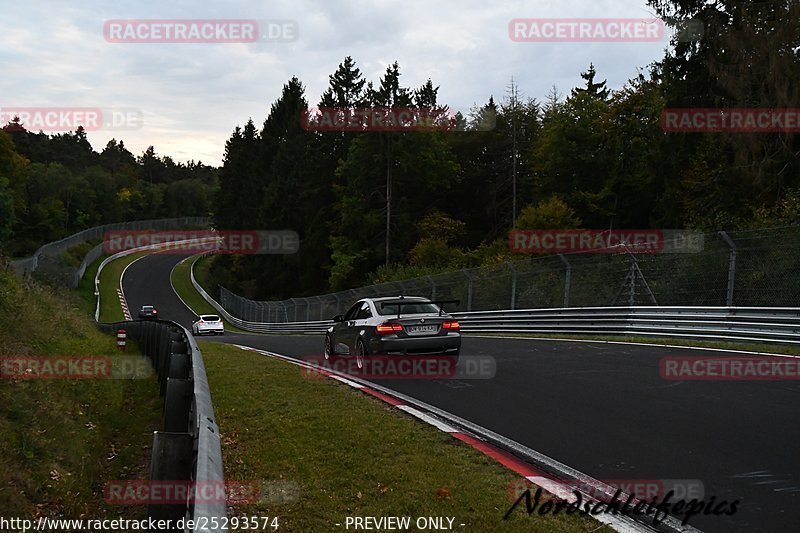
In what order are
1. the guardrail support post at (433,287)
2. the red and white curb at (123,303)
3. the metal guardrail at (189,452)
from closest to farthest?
the metal guardrail at (189,452) < the guardrail support post at (433,287) < the red and white curb at (123,303)

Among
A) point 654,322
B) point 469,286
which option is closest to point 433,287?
point 469,286

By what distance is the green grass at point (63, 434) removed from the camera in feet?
21.7

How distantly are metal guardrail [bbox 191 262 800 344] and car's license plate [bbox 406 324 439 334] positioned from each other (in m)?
6.36

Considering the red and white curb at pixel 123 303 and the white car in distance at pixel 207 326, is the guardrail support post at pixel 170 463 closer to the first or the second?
the white car in distance at pixel 207 326

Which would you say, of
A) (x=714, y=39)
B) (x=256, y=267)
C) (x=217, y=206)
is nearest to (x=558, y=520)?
(x=714, y=39)

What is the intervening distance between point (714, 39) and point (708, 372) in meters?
19.6

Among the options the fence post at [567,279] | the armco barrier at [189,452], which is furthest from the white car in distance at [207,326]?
the armco barrier at [189,452]

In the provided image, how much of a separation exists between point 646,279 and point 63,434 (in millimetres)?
13948

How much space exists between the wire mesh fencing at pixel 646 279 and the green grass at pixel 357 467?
29.3 feet

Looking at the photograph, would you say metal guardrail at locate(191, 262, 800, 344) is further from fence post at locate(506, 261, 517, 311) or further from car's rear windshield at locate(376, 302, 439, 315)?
car's rear windshield at locate(376, 302, 439, 315)

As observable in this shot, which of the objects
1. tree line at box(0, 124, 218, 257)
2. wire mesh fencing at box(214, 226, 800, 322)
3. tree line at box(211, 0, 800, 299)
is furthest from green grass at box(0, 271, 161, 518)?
tree line at box(0, 124, 218, 257)

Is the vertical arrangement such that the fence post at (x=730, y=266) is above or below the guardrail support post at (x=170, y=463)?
above

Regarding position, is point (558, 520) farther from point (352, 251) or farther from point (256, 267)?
point (256, 267)

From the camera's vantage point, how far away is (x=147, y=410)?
11055mm
